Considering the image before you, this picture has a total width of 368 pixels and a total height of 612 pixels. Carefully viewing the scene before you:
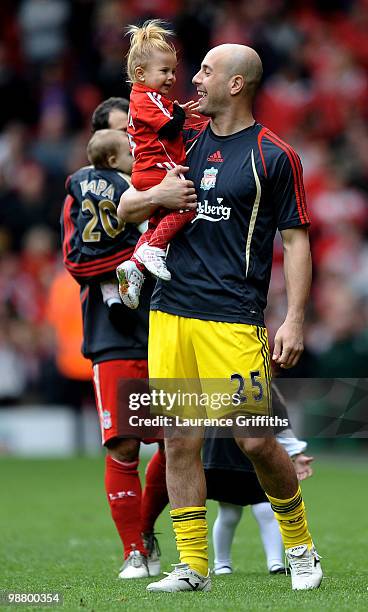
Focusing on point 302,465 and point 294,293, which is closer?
point 294,293

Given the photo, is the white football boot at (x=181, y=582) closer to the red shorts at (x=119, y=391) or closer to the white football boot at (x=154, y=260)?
the red shorts at (x=119, y=391)

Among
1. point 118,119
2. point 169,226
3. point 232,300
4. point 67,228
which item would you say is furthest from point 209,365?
point 118,119

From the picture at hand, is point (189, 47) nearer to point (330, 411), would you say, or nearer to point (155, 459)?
point (330, 411)

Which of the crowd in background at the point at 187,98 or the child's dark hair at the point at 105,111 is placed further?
the crowd in background at the point at 187,98

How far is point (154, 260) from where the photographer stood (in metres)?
5.69

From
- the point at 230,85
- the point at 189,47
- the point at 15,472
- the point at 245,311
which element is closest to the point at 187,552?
the point at 245,311

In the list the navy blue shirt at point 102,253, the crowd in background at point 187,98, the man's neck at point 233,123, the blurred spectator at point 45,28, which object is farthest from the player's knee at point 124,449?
the blurred spectator at point 45,28

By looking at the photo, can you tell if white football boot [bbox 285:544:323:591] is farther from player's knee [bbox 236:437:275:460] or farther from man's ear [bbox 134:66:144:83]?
man's ear [bbox 134:66:144:83]

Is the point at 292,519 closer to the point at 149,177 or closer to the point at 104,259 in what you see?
the point at 149,177

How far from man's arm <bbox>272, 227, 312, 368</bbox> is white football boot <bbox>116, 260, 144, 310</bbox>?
69 cm

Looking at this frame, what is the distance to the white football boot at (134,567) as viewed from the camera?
6371 millimetres

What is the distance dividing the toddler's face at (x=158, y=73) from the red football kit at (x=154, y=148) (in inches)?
1.4

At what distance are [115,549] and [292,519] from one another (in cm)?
214

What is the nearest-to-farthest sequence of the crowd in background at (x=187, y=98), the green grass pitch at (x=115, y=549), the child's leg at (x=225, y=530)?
the green grass pitch at (x=115, y=549) < the child's leg at (x=225, y=530) < the crowd in background at (x=187, y=98)
